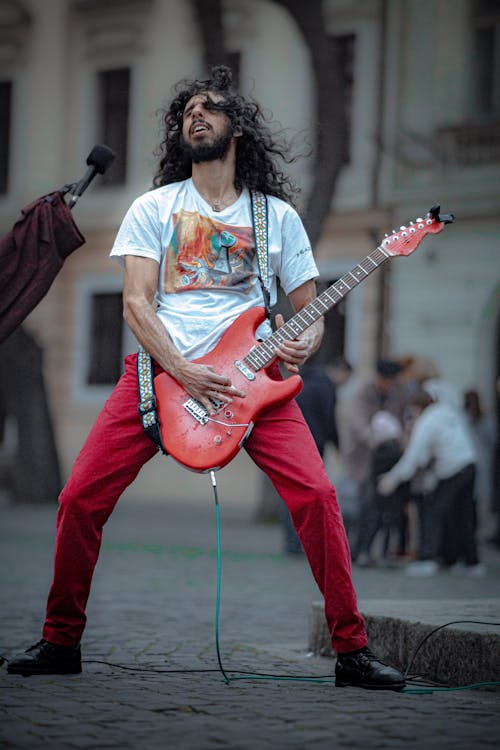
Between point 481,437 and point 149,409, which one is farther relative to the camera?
point 481,437

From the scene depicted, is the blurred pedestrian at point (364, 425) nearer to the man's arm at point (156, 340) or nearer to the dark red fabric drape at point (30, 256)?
the dark red fabric drape at point (30, 256)

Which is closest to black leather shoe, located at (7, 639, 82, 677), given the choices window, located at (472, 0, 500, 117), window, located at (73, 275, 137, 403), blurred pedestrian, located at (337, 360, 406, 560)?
blurred pedestrian, located at (337, 360, 406, 560)

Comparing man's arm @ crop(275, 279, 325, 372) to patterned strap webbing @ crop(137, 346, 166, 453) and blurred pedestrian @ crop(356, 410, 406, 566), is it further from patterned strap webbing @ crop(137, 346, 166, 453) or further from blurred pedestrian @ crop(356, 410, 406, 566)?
blurred pedestrian @ crop(356, 410, 406, 566)

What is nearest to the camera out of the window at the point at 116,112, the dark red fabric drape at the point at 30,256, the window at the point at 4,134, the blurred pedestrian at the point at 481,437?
the dark red fabric drape at the point at 30,256

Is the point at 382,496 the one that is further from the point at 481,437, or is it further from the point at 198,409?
the point at 198,409

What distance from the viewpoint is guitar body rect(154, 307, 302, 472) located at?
5027 millimetres

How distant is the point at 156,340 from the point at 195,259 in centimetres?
36

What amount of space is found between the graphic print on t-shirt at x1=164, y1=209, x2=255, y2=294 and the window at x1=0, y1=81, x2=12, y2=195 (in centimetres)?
2119

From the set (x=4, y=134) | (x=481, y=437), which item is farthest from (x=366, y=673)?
(x=4, y=134)

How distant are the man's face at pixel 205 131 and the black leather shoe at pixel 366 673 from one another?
190 centimetres

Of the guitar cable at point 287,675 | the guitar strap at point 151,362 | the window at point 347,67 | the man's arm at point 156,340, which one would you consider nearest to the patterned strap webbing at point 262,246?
the guitar strap at point 151,362

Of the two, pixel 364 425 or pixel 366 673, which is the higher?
pixel 364 425

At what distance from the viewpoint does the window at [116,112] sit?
80.1 feet

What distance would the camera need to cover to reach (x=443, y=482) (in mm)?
11594
